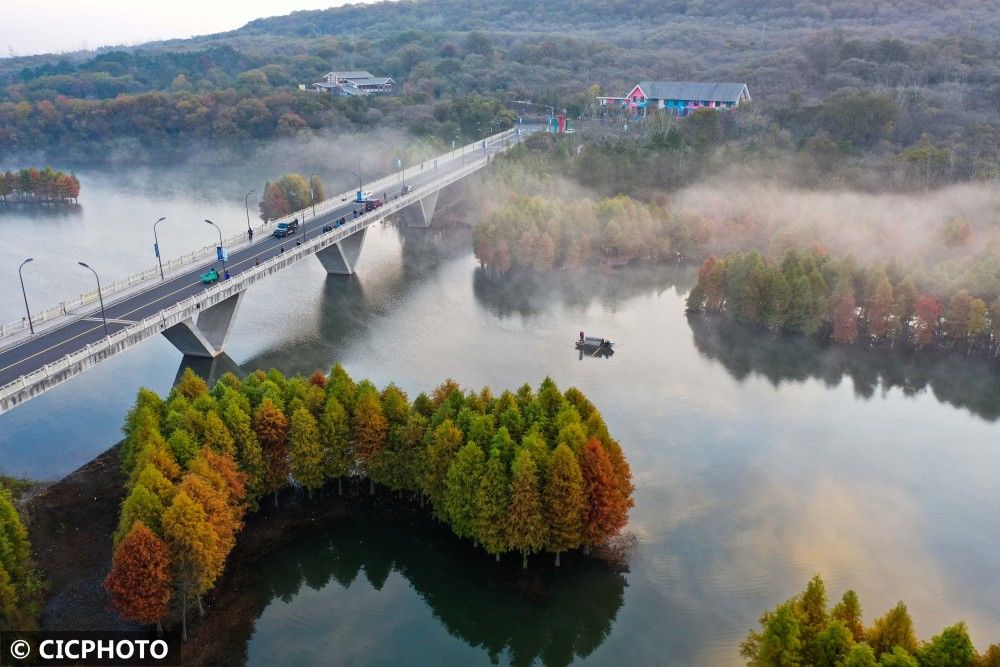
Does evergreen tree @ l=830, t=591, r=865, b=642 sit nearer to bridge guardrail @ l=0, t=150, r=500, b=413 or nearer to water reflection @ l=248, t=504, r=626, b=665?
water reflection @ l=248, t=504, r=626, b=665

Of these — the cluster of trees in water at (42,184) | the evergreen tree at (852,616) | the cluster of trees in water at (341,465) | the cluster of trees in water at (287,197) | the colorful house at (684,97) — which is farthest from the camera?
the colorful house at (684,97)

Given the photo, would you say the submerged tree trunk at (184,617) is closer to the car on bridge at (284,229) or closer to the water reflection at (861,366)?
the water reflection at (861,366)

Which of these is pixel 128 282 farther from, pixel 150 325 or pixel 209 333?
pixel 150 325

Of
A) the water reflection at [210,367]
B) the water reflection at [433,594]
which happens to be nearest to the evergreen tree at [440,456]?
the water reflection at [433,594]

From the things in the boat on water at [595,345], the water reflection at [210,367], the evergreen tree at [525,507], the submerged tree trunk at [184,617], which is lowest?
the boat on water at [595,345]

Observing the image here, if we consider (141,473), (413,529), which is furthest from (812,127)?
(141,473)

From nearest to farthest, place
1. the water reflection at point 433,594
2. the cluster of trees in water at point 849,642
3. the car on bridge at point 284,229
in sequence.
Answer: the cluster of trees in water at point 849,642
the water reflection at point 433,594
the car on bridge at point 284,229

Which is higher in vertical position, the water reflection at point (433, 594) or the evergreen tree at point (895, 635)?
the evergreen tree at point (895, 635)

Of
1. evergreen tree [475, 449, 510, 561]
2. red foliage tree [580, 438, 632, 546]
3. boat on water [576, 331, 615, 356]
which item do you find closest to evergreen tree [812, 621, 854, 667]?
red foliage tree [580, 438, 632, 546]
